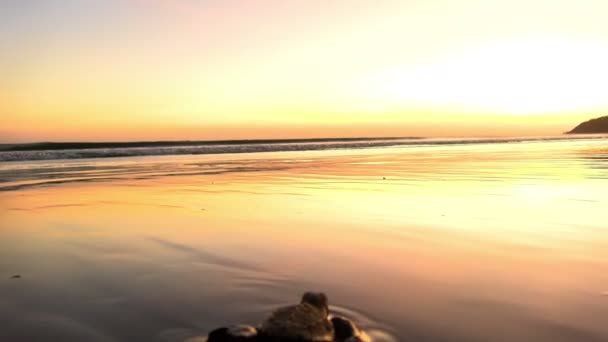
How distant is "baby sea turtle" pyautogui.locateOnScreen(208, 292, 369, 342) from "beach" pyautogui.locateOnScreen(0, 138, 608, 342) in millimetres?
232

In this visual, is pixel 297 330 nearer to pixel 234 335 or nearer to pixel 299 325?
pixel 299 325

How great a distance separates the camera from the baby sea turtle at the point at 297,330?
2477 millimetres

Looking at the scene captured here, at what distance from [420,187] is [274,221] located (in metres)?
4.49

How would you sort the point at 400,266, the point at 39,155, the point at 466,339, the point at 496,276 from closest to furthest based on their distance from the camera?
the point at 466,339
the point at 496,276
the point at 400,266
the point at 39,155

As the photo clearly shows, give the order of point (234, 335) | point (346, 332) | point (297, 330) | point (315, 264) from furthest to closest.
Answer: point (315, 264) → point (346, 332) → point (234, 335) → point (297, 330)

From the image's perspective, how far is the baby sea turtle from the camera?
2.48 metres

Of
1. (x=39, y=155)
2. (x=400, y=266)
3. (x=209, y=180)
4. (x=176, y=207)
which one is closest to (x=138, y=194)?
(x=176, y=207)

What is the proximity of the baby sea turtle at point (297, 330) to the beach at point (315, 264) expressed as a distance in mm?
232

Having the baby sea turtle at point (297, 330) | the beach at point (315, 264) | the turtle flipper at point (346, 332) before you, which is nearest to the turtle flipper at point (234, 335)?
the baby sea turtle at point (297, 330)

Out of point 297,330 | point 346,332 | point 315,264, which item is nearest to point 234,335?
point 297,330

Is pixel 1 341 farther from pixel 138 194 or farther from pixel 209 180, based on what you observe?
pixel 209 180

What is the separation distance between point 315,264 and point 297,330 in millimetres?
1914

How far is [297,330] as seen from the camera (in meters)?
2.47

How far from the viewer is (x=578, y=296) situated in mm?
3363
